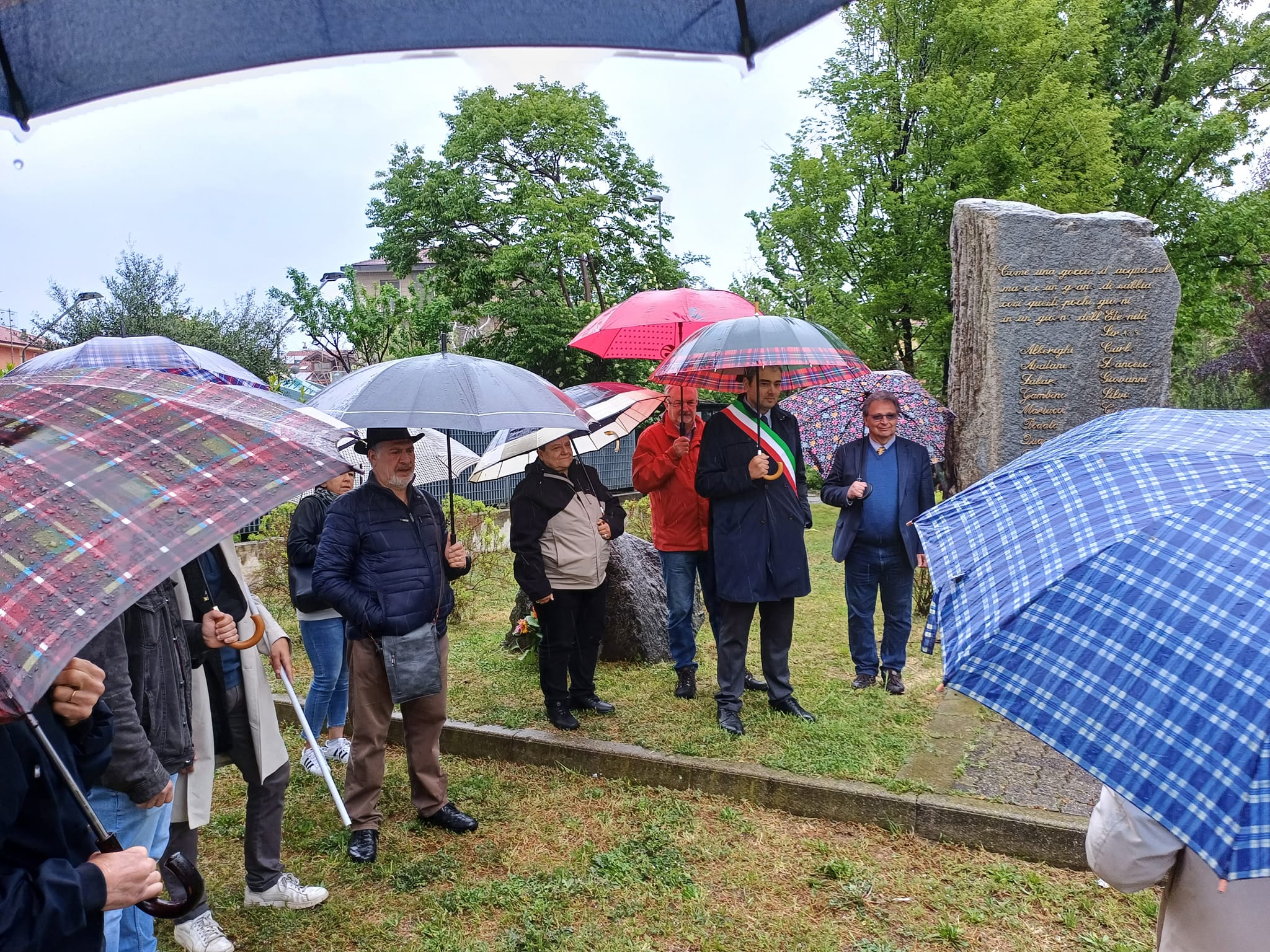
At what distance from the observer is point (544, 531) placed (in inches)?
212

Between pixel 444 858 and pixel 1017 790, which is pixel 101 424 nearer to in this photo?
pixel 444 858

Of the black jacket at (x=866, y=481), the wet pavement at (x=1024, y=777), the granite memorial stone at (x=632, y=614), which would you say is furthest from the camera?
the granite memorial stone at (x=632, y=614)

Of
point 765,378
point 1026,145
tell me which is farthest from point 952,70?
point 765,378

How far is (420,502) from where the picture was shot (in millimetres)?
4227

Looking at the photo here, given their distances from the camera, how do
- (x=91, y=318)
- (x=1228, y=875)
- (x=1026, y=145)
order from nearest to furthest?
(x=1228, y=875)
(x=1026, y=145)
(x=91, y=318)

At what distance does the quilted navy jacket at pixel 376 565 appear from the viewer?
3.96m

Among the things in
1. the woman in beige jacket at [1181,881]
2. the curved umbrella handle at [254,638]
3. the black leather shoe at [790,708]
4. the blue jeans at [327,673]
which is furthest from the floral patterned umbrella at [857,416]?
the woman in beige jacket at [1181,881]

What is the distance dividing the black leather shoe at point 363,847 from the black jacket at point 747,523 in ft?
7.22

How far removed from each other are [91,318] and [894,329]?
18.2 m

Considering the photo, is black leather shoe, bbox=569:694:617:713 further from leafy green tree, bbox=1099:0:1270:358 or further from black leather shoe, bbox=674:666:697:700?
leafy green tree, bbox=1099:0:1270:358

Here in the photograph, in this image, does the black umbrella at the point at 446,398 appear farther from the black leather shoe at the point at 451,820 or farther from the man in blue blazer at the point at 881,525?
the man in blue blazer at the point at 881,525

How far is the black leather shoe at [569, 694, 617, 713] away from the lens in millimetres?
5578

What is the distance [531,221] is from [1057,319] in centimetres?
1861

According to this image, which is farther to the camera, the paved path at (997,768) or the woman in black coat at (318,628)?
the woman in black coat at (318,628)
